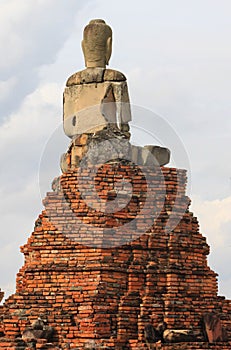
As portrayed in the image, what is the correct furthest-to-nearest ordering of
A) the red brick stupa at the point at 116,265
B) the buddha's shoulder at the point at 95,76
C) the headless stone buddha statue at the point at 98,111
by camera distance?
the buddha's shoulder at the point at 95,76, the headless stone buddha statue at the point at 98,111, the red brick stupa at the point at 116,265

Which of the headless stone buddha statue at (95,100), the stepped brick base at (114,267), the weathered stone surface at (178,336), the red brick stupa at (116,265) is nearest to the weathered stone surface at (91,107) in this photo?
the headless stone buddha statue at (95,100)

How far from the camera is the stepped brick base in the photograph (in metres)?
21.2

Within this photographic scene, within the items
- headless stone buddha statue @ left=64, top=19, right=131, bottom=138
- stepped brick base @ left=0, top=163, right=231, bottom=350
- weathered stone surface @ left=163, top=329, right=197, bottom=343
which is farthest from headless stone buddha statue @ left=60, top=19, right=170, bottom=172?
weathered stone surface @ left=163, top=329, right=197, bottom=343

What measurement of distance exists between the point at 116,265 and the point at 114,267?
0.10m

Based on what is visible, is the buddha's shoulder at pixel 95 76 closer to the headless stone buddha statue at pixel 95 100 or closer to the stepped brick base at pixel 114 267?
the headless stone buddha statue at pixel 95 100

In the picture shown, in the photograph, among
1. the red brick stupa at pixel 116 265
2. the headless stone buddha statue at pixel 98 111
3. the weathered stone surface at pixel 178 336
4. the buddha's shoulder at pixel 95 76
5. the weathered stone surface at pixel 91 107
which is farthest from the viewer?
the buddha's shoulder at pixel 95 76

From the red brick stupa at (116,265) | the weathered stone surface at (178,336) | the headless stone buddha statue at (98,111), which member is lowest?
the weathered stone surface at (178,336)

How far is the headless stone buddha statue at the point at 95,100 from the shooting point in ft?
77.9

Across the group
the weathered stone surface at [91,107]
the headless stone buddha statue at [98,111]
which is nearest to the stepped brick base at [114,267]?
the headless stone buddha statue at [98,111]

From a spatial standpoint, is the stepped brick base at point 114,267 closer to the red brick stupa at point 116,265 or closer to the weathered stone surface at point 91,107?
the red brick stupa at point 116,265

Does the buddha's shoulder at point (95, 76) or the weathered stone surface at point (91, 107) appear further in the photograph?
the buddha's shoulder at point (95, 76)

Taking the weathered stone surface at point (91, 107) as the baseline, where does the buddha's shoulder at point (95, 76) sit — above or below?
Answer: above

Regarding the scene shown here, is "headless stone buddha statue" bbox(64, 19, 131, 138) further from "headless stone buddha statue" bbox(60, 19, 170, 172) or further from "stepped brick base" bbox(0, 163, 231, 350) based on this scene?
"stepped brick base" bbox(0, 163, 231, 350)

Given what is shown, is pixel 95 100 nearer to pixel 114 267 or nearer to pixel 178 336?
pixel 114 267
